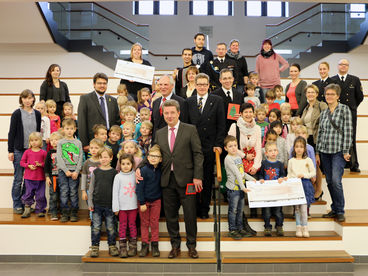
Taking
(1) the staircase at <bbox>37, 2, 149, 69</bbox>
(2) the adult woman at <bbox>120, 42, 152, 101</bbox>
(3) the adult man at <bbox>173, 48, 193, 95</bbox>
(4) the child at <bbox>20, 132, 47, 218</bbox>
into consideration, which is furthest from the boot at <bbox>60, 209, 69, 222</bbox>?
(1) the staircase at <bbox>37, 2, 149, 69</bbox>

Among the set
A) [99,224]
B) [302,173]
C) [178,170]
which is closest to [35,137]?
[99,224]

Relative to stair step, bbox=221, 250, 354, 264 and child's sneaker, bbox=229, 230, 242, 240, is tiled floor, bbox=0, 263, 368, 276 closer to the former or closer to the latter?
stair step, bbox=221, 250, 354, 264

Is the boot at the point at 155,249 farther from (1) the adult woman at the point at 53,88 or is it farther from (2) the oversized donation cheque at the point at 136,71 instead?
(1) the adult woman at the point at 53,88

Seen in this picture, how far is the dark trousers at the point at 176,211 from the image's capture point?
4.14 metres

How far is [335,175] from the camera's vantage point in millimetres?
4551

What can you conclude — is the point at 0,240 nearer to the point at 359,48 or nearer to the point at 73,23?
the point at 73,23

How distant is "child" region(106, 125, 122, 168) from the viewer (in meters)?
4.66

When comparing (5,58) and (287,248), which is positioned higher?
(5,58)

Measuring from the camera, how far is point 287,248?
436 cm

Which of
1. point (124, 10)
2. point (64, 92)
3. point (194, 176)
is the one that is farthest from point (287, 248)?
point (124, 10)

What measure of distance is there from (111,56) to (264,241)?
687cm

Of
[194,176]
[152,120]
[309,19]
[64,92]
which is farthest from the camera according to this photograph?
[309,19]

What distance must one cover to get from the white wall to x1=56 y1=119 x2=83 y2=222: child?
4.98 meters

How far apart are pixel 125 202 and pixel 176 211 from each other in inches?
21.5
